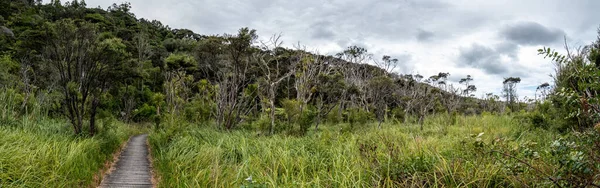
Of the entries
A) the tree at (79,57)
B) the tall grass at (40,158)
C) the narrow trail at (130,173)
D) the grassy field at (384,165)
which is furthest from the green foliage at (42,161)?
the grassy field at (384,165)

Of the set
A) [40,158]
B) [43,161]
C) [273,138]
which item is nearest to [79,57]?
[40,158]

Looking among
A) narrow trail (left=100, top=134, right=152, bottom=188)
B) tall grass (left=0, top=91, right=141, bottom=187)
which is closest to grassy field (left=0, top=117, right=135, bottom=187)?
tall grass (left=0, top=91, right=141, bottom=187)

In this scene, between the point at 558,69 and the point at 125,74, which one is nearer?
the point at 558,69

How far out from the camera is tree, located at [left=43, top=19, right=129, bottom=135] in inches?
386

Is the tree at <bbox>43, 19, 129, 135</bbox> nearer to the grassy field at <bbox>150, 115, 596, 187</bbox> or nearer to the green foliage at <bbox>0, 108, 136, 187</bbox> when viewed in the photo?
the green foliage at <bbox>0, 108, 136, 187</bbox>

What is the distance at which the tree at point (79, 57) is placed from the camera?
9.80 m

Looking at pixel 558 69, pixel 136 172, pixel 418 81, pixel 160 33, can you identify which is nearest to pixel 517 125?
pixel 558 69

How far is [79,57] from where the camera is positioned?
10195mm

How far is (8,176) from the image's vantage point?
16.3 feet

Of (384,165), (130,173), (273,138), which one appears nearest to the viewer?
(384,165)

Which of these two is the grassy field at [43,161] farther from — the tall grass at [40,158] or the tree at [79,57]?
the tree at [79,57]

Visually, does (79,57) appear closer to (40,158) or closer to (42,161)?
(40,158)

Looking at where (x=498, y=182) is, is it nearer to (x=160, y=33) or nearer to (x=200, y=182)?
(x=200, y=182)

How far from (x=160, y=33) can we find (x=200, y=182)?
56.7 metres
